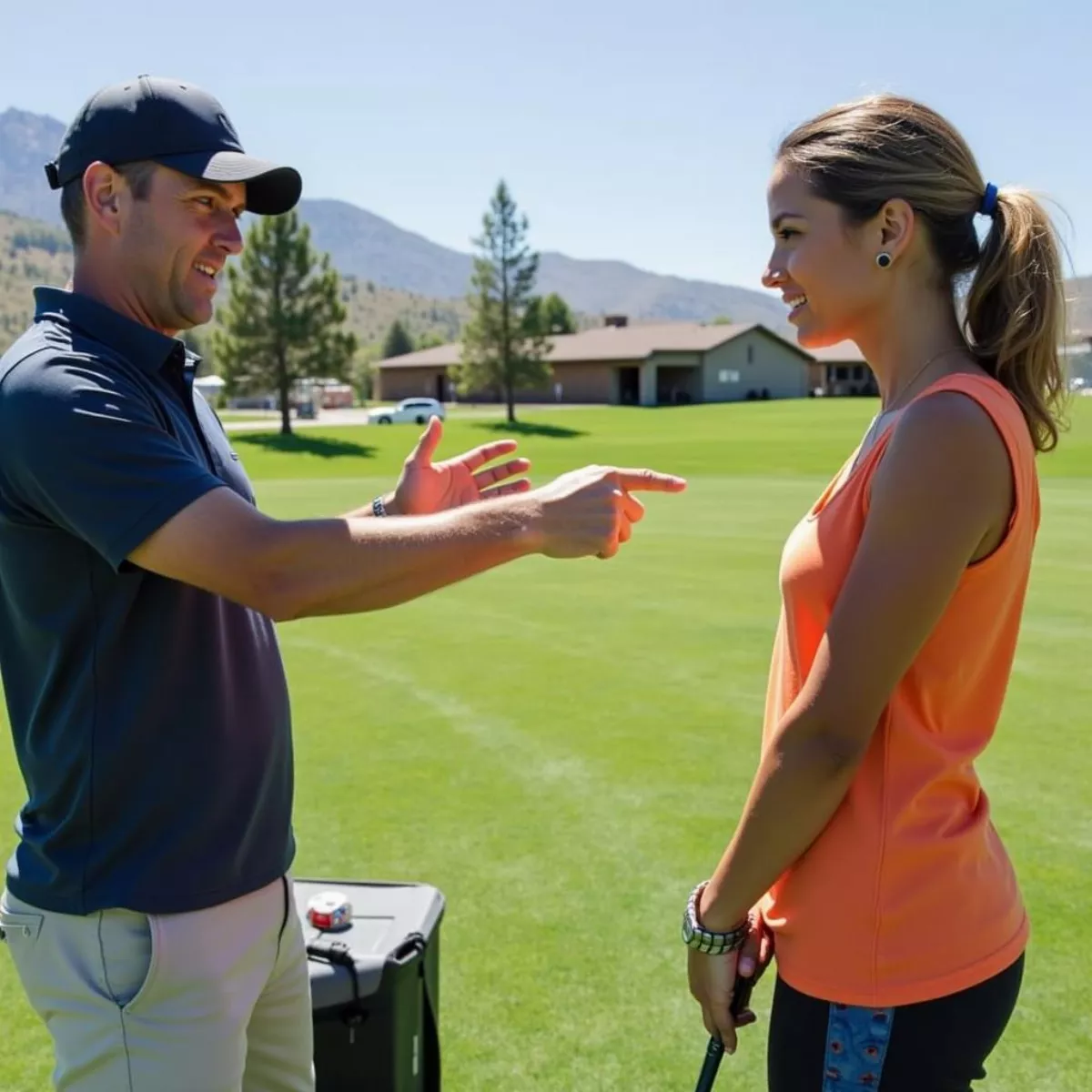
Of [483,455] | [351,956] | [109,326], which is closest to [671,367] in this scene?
[483,455]

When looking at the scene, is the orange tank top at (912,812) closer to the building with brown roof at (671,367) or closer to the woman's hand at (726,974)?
the woman's hand at (726,974)

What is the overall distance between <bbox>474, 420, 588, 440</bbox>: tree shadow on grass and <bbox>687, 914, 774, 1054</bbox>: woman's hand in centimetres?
4115

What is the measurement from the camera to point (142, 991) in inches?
88.0

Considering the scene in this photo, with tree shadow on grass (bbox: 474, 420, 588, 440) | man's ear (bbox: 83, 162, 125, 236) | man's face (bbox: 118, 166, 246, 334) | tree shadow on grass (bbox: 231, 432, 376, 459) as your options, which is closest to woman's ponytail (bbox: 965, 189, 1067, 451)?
man's face (bbox: 118, 166, 246, 334)

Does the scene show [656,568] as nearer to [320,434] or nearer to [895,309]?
[895,309]

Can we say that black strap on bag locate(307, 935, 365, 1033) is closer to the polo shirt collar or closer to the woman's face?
the polo shirt collar

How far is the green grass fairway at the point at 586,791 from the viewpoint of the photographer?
3307 millimetres

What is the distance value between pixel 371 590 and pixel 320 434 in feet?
142

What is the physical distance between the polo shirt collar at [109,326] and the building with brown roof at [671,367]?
64062mm

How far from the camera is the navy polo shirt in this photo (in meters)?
1.98

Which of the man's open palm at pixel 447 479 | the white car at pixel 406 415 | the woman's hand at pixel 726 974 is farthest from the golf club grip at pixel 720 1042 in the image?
the white car at pixel 406 415

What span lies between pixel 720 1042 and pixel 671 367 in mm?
68070

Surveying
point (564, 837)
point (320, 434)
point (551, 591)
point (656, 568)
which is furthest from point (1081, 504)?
point (320, 434)

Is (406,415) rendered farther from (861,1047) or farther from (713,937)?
(861,1047)
